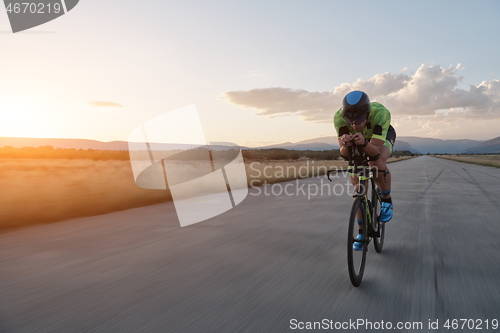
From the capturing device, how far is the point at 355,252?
3361mm

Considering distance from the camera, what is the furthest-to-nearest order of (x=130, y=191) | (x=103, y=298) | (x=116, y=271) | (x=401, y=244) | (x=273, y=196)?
(x=130, y=191) < (x=273, y=196) < (x=401, y=244) < (x=116, y=271) < (x=103, y=298)

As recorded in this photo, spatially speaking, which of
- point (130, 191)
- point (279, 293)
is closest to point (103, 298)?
point (279, 293)

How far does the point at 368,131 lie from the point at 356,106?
82 cm

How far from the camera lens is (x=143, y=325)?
242cm

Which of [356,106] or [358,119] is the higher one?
[356,106]

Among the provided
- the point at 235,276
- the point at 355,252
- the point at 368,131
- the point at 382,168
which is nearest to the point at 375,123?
the point at 368,131

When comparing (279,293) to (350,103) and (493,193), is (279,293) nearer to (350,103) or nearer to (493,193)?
(350,103)

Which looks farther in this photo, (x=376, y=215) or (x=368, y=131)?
(x=376, y=215)

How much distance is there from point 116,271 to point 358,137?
294 cm

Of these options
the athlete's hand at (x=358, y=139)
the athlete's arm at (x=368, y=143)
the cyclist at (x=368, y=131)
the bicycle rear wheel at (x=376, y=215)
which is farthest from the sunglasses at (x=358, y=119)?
the bicycle rear wheel at (x=376, y=215)

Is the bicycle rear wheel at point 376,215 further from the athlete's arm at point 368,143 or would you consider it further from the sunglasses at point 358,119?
the sunglasses at point 358,119

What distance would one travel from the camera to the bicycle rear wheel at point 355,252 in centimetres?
310

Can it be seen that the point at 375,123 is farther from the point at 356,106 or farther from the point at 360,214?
the point at 360,214

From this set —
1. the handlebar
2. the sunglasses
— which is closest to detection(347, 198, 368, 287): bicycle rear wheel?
the handlebar
